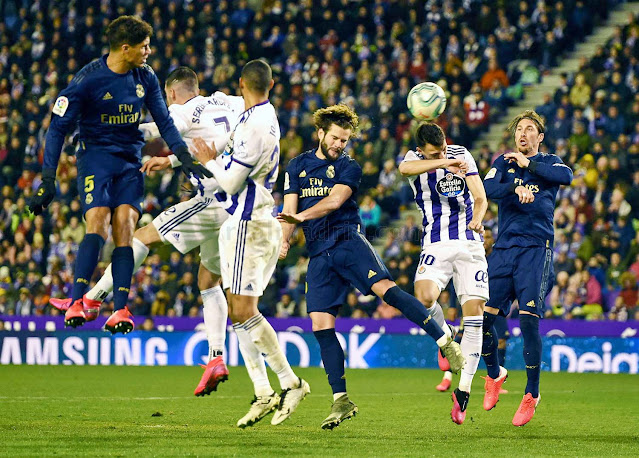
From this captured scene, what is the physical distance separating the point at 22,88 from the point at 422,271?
17679mm

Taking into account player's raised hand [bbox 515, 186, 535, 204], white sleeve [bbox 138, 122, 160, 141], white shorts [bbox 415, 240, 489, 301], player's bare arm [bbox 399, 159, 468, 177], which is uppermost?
white sleeve [bbox 138, 122, 160, 141]

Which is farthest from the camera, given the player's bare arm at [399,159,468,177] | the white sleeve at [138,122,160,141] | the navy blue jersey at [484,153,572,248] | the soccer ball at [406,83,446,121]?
the soccer ball at [406,83,446,121]

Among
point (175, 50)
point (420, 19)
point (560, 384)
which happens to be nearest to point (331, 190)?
point (560, 384)

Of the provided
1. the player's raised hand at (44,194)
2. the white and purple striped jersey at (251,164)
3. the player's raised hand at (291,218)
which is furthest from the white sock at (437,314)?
the player's raised hand at (44,194)

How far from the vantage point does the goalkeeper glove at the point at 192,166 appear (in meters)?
8.30

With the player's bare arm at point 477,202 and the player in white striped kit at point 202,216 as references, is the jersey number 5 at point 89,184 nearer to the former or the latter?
the player in white striped kit at point 202,216

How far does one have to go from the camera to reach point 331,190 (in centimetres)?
916

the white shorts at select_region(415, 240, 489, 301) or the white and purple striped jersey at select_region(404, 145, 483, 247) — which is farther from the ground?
the white and purple striped jersey at select_region(404, 145, 483, 247)

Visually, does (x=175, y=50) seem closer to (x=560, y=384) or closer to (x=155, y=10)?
(x=155, y=10)

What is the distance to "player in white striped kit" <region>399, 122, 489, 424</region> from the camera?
379 inches

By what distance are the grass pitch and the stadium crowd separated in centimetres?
383

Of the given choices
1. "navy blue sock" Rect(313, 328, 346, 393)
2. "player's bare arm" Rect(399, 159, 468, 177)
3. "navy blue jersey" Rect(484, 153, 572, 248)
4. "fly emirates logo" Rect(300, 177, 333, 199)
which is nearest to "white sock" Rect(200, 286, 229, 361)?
"navy blue sock" Rect(313, 328, 346, 393)

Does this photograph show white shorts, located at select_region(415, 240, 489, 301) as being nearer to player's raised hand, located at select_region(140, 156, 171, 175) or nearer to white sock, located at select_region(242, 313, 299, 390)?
white sock, located at select_region(242, 313, 299, 390)

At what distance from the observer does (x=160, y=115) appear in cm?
858
